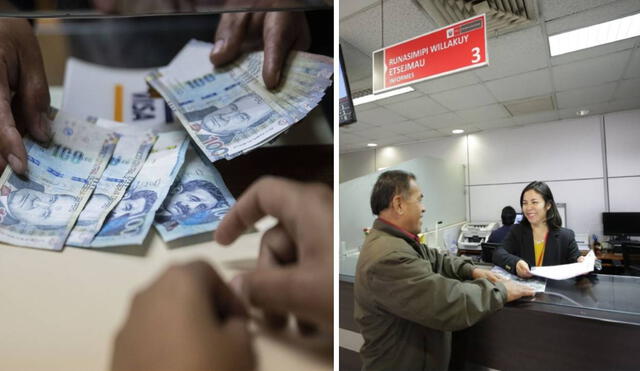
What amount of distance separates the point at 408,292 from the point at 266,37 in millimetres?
759

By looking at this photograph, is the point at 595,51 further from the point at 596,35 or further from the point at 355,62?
the point at 355,62

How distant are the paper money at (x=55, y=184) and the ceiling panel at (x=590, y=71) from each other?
11.2ft

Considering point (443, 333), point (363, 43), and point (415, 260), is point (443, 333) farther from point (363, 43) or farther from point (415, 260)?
point (363, 43)

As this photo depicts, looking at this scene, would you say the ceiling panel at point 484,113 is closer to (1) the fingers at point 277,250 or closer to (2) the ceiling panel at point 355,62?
(2) the ceiling panel at point 355,62

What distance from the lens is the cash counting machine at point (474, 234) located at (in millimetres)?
4340

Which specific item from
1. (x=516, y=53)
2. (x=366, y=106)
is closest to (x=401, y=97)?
(x=366, y=106)

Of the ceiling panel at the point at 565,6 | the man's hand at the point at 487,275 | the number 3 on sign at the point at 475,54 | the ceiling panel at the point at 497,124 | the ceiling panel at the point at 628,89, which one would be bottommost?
the man's hand at the point at 487,275

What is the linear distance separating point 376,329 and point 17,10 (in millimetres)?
1199

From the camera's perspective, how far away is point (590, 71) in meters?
2.91

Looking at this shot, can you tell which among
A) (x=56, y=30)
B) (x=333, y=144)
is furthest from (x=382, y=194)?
(x=56, y=30)

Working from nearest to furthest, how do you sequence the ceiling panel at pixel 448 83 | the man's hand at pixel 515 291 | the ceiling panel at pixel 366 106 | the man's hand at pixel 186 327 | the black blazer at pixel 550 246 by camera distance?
the man's hand at pixel 186 327 < the man's hand at pixel 515 291 < the black blazer at pixel 550 246 < the ceiling panel at pixel 448 83 < the ceiling panel at pixel 366 106

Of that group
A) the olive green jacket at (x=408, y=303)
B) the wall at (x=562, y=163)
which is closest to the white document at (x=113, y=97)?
the olive green jacket at (x=408, y=303)

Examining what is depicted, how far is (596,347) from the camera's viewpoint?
995 millimetres

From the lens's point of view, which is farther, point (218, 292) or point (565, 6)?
point (565, 6)
